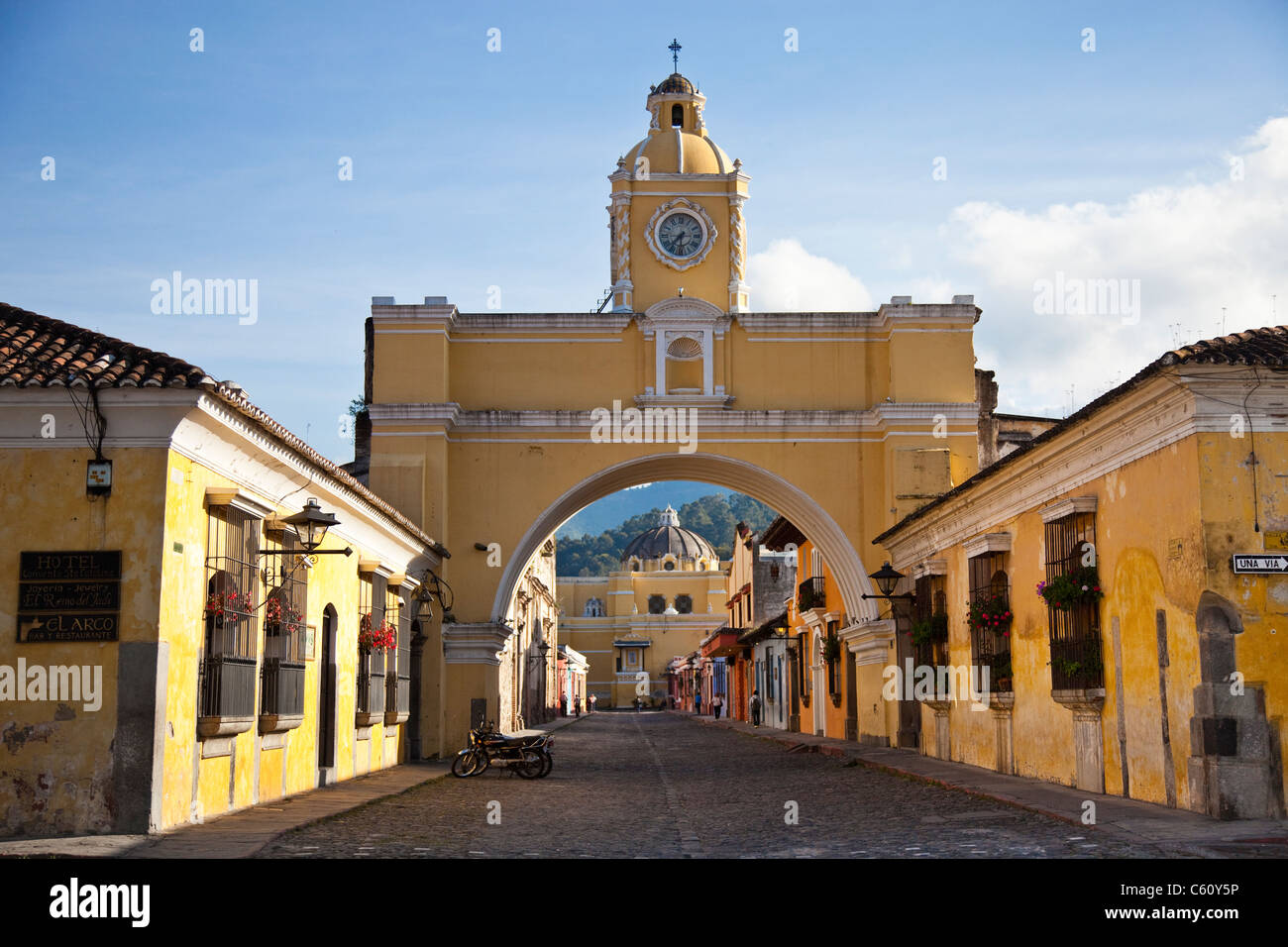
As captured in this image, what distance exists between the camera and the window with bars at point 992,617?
15320 millimetres

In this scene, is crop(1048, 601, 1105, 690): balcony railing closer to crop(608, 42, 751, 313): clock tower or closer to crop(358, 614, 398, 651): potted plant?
crop(358, 614, 398, 651): potted plant

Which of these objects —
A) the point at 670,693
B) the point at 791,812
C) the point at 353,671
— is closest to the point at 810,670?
the point at 353,671

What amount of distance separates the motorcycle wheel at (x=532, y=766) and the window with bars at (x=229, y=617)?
5.66 metres

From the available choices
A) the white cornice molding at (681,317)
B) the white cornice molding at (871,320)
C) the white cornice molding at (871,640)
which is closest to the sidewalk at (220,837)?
the white cornice molding at (871,640)

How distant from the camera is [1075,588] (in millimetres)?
12281

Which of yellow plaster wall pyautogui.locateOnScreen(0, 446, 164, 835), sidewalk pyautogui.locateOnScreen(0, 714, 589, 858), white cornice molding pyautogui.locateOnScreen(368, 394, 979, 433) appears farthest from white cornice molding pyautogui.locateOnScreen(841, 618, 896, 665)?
yellow plaster wall pyautogui.locateOnScreen(0, 446, 164, 835)

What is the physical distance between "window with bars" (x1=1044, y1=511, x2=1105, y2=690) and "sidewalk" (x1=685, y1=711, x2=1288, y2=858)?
1026 mm

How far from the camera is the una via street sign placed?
981 centimetres

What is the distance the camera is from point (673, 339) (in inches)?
890

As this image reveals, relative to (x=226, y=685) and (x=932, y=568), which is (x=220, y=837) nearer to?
(x=226, y=685)

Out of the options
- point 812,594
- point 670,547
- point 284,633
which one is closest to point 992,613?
point 284,633

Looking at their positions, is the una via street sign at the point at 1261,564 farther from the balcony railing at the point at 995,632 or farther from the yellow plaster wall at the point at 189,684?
the yellow plaster wall at the point at 189,684

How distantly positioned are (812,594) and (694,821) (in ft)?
57.9
